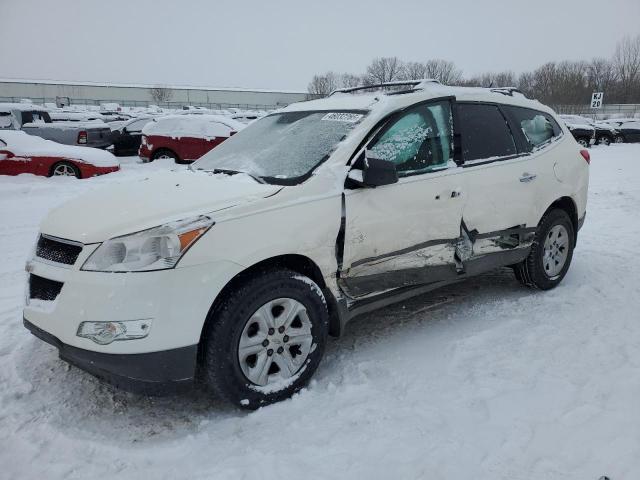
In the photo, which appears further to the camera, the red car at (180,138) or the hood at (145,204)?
the red car at (180,138)

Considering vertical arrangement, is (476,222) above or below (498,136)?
below

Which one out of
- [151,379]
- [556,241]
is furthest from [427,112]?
[151,379]

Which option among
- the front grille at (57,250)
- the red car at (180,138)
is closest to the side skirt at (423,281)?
the front grille at (57,250)

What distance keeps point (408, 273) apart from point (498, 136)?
1.55 m

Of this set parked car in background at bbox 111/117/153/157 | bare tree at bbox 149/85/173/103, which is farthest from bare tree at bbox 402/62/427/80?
parked car in background at bbox 111/117/153/157

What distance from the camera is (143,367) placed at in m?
2.56

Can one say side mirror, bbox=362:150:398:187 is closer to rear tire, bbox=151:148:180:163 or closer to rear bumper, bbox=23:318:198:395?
rear bumper, bbox=23:318:198:395

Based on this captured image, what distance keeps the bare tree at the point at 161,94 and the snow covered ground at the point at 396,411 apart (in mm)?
81717

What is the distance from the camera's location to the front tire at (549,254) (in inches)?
177

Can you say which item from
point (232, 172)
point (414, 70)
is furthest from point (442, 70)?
point (232, 172)

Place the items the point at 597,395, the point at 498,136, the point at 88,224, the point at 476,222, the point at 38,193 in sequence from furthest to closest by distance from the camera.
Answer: the point at 38,193 → the point at 498,136 → the point at 476,222 → the point at 597,395 → the point at 88,224

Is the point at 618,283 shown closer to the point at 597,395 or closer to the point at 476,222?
the point at 476,222

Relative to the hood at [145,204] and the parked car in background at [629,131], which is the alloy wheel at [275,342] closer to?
the hood at [145,204]

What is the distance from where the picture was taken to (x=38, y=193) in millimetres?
9656
